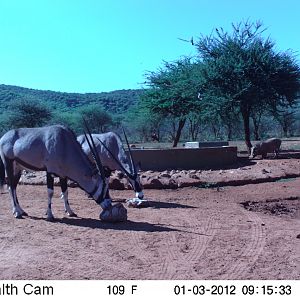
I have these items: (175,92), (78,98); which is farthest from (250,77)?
(78,98)

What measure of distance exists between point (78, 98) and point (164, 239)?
74616mm

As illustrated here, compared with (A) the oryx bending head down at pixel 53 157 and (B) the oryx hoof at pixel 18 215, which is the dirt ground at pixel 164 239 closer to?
(B) the oryx hoof at pixel 18 215

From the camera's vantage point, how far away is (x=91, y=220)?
33.0 feet

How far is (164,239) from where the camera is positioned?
8.24 meters

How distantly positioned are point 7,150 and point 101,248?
3978 mm

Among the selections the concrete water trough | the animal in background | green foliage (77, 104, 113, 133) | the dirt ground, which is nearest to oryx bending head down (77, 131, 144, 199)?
the dirt ground

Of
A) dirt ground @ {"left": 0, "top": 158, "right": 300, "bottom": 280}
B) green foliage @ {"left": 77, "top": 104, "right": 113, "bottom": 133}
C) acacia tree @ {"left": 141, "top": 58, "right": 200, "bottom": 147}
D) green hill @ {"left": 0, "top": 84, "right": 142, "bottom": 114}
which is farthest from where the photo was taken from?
green hill @ {"left": 0, "top": 84, "right": 142, "bottom": 114}

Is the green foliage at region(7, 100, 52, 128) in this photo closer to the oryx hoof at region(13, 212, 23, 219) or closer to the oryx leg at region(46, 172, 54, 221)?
the oryx hoof at region(13, 212, 23, 219)

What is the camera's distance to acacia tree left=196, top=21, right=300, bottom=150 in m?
26.0

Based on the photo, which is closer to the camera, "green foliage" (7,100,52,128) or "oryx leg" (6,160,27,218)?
"oryx leg" (6,160,27,218)

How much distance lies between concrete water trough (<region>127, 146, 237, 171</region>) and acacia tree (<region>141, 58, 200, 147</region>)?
8.31 metres
